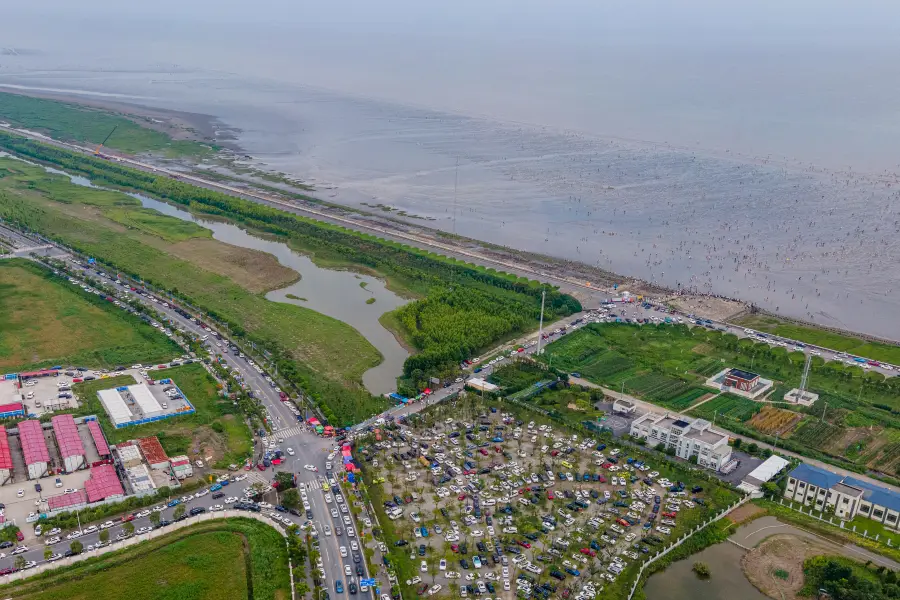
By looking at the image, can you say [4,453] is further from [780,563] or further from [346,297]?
[780,563]

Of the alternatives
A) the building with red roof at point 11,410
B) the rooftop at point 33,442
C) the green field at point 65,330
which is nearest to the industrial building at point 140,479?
the rooftop at point 33,442

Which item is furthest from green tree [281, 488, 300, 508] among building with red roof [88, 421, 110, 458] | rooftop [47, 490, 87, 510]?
building with red roof [88, 421, 110, 458]

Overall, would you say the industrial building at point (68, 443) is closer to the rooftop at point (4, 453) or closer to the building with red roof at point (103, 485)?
the building with red roof at point (103, 485)

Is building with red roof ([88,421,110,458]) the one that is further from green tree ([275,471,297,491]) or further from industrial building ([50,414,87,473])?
green tree ([275,471,297,491])

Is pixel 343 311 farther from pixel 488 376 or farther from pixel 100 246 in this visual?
pixel 100 246

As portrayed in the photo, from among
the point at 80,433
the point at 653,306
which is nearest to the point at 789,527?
the point at 653,306
